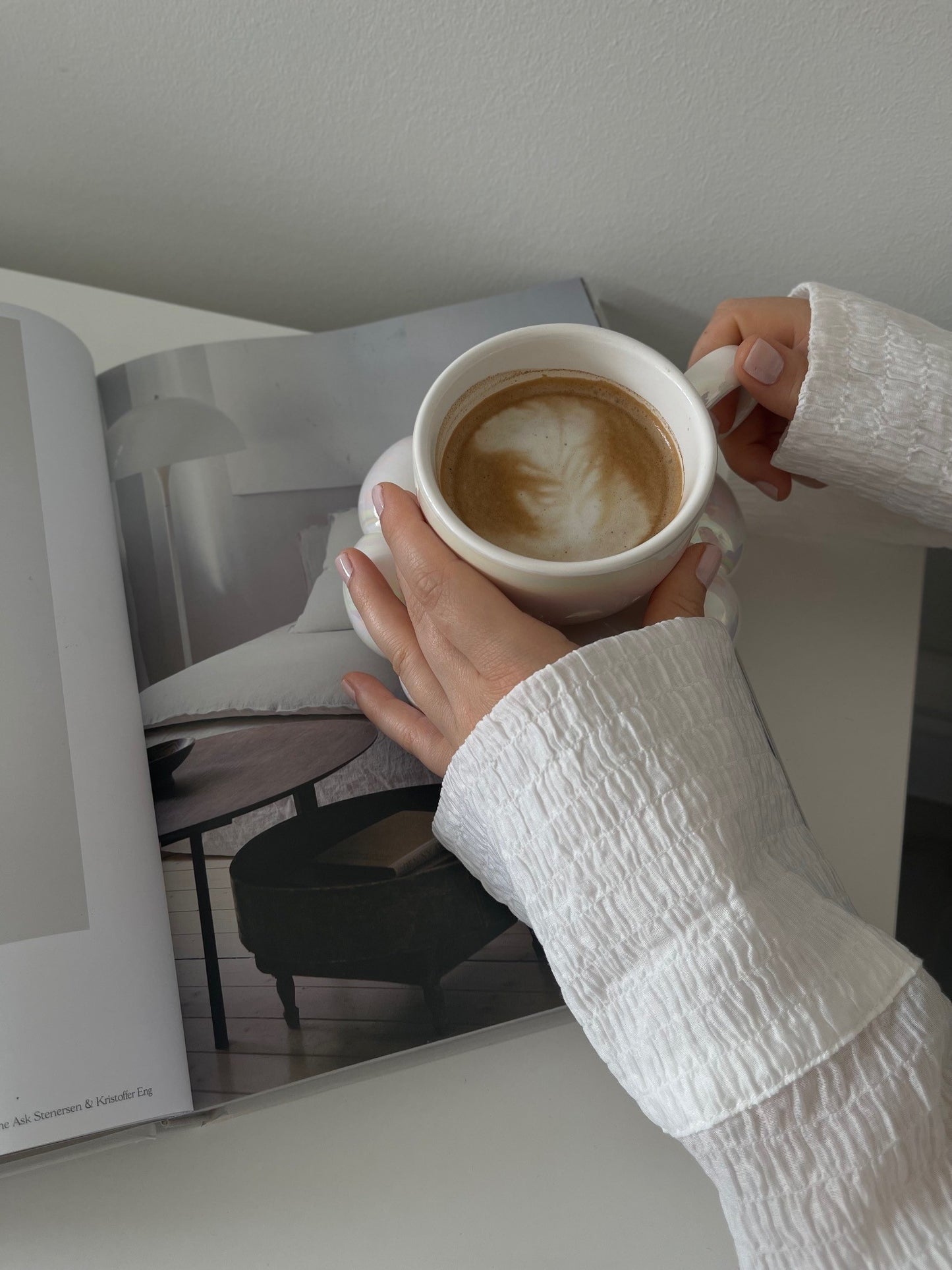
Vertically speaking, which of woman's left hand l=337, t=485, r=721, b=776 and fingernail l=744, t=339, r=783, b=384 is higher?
fingernail l=744, t=339, r=783, b=384

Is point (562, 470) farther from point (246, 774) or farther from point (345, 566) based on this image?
point (246, 774)

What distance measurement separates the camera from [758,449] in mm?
489

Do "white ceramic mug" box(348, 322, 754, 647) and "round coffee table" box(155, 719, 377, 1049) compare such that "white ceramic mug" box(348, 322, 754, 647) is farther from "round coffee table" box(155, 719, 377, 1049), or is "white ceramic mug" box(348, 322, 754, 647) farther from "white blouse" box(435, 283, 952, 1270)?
"round coffee table" box(155, 719, 377, 1049)

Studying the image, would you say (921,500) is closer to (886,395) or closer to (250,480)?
(886,395)

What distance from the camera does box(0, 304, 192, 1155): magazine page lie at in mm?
375

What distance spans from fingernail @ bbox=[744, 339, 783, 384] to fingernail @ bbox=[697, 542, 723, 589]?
0.26 ft

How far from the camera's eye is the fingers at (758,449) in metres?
0.48

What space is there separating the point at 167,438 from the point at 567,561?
266 mm

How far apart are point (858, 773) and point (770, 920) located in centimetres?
19

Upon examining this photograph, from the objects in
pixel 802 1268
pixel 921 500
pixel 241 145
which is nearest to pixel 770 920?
pixel 802 1268

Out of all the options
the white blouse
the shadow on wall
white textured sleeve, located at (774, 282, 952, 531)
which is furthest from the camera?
the shadow on wall

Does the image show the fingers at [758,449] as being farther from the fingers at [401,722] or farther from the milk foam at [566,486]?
the fingers at [401,722]

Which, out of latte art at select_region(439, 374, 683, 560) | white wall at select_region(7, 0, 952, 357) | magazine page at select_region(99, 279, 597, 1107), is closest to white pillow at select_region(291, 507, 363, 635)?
magazine page at select_region(99, 279, 597, 1107)

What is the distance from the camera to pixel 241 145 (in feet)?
1.76
